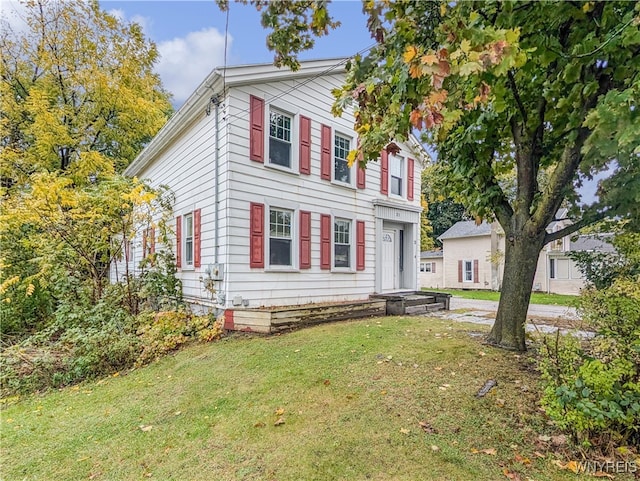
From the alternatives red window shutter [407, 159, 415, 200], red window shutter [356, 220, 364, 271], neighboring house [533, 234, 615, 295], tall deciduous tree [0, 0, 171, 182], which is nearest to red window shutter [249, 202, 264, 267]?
red window shutter [356, 220, 364, 271]

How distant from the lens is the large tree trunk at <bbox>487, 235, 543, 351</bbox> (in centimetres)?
494

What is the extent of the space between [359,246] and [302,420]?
6.82 metres

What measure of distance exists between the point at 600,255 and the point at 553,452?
6409mm

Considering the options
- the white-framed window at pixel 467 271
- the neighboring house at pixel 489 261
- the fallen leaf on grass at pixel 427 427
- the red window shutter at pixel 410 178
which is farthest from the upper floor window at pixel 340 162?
the white-framed window at pixel 467 271

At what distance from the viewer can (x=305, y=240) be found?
868 cm

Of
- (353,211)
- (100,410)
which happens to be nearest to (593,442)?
(100,410)

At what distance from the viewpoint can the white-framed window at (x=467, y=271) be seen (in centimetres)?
2156

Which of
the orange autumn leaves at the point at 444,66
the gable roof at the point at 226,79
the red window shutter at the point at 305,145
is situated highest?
the gable roof at the point at 226,79

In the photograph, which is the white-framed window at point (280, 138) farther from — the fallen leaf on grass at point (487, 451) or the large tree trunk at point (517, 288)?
the fallen leaf on grass at point (487, 451)

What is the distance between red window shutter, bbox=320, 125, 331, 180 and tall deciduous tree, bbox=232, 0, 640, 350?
13.1ft

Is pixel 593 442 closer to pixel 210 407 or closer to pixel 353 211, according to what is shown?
pixel 210 407

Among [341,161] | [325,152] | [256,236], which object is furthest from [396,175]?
[256,236]

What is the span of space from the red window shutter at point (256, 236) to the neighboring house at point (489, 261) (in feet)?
41.9

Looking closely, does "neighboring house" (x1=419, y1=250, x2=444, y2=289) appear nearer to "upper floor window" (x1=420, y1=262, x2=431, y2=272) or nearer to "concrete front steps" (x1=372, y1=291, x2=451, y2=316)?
"upper floor window" (x1=420, y1=262, x2=431, y2=272)
